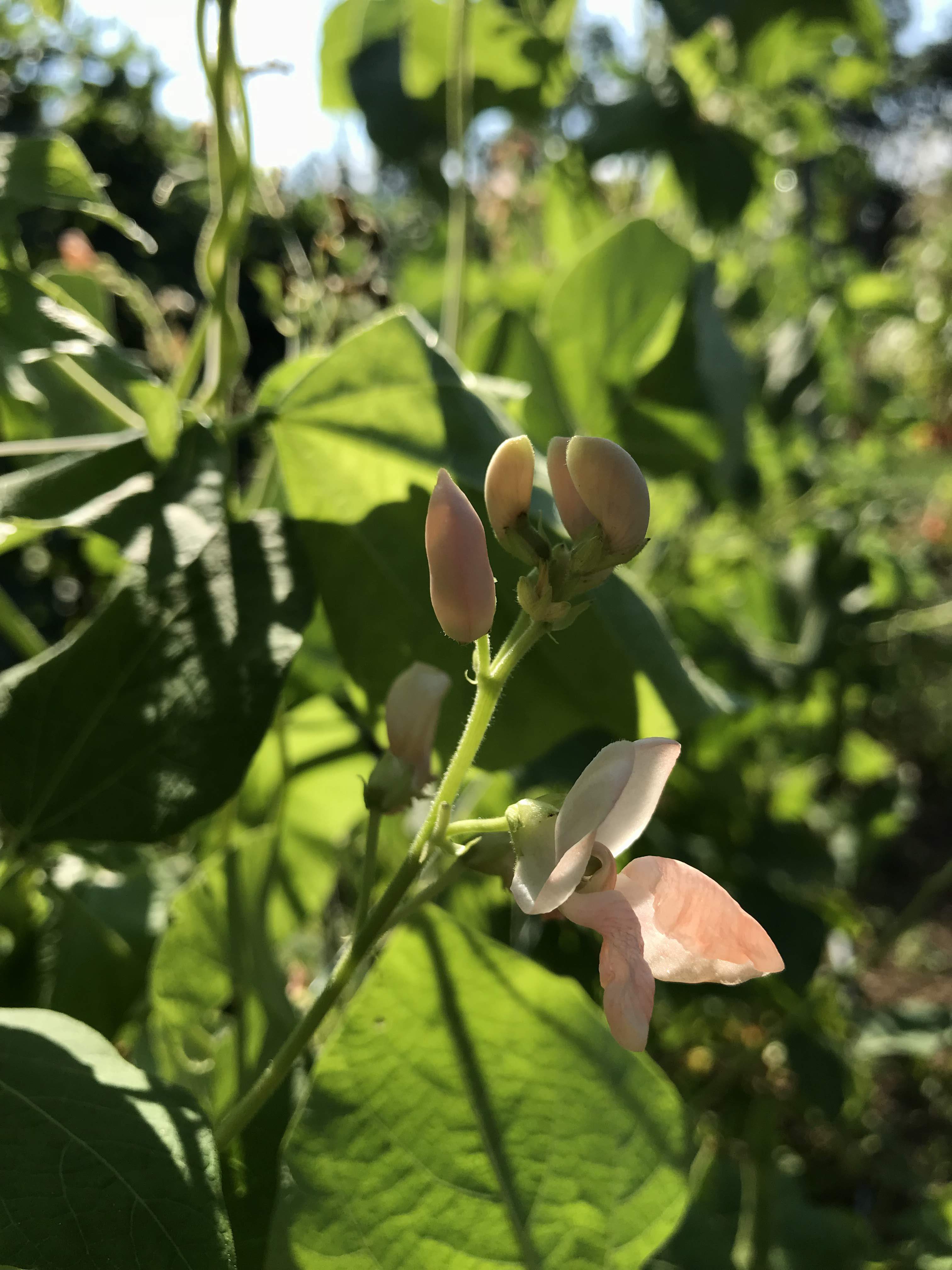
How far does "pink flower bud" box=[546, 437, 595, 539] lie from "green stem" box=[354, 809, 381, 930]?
0.33ft

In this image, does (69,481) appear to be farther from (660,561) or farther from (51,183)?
(660,561)

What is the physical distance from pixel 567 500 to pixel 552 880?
0.33 ft

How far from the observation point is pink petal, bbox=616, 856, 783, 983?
8.3 inches

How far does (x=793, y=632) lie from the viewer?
1.08 meters

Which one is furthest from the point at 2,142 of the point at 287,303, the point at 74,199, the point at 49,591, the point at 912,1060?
the point at 912,1060

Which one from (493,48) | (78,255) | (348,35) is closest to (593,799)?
(78,255)

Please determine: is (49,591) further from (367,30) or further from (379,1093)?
(379,1093)

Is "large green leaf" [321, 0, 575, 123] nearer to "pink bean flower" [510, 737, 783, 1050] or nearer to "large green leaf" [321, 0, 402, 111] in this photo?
"large green leaf" [321, 0, 402, 111]

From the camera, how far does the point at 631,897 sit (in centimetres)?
22

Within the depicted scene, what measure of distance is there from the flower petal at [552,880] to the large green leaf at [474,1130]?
11cm

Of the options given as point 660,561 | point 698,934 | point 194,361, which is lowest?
point 660,561

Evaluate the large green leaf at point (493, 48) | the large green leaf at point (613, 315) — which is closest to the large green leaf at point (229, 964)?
the large green leaf at point (613, 315)

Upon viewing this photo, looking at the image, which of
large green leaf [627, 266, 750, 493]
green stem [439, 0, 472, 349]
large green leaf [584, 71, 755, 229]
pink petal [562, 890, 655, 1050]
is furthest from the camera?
large green leaf [584, 71, 755, 229]

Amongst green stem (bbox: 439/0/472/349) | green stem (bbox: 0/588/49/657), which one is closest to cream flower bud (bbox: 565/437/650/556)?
green stem (bbox: 0/588/49/657)
